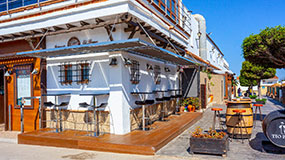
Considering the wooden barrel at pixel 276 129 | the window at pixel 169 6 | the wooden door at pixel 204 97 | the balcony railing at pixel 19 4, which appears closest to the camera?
the wooden barrel at pixel 276 129

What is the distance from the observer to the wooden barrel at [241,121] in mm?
6707

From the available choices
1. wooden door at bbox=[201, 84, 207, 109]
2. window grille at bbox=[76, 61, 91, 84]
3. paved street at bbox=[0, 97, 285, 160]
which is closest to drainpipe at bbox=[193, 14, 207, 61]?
wooden door at bbox=[201, 84, 207, 109]

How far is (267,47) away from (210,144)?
5.56m

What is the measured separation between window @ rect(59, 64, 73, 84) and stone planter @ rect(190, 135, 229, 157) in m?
4.83

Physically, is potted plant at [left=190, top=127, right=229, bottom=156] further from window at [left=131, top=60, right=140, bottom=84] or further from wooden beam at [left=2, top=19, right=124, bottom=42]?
wooden beam at [left=2, top=19, right=124, bottom=42]

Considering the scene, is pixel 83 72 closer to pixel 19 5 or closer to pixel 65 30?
pixel 65 30

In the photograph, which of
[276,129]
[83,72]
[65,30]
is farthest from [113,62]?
[276,129]

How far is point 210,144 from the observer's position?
5.54 meters

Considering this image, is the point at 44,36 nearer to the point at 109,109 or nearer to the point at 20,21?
the point at 20,21

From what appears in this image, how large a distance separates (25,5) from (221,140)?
26.5 feet

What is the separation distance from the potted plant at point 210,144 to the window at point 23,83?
6582mm

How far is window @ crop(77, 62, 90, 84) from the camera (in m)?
8.00

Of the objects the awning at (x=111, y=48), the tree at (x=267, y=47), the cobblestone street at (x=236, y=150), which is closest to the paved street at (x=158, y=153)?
the cobblestone street at (x=236, y=150)

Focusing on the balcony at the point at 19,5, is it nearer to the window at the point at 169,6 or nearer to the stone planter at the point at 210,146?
the window at the point at 169,6
